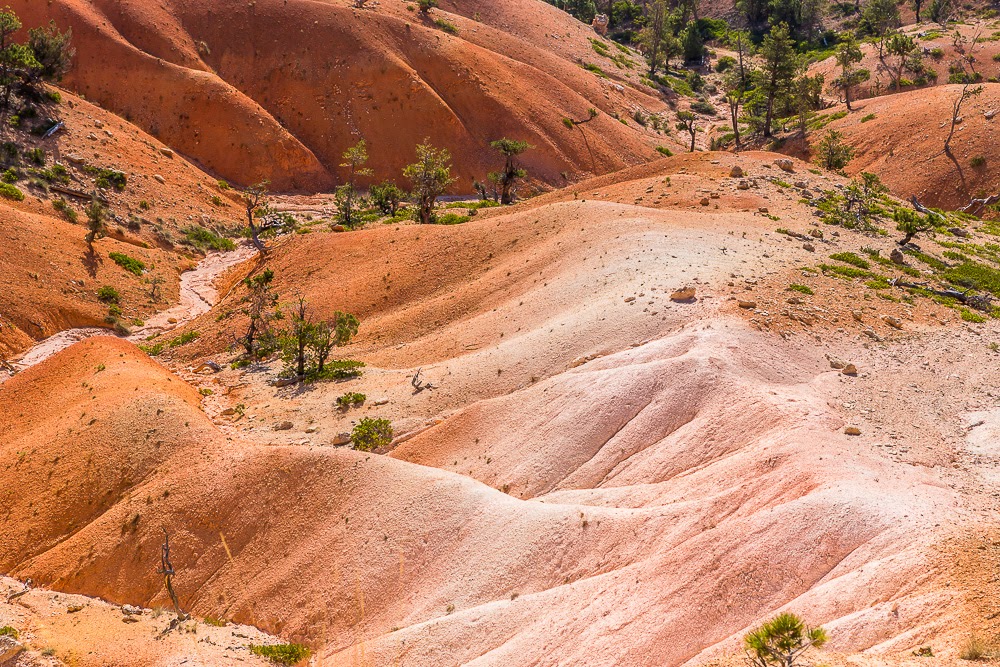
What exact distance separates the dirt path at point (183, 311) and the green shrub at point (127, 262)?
2.55 meters

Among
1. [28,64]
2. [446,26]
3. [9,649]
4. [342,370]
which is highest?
[446,26]

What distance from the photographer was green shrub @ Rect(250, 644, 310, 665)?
18.3 m

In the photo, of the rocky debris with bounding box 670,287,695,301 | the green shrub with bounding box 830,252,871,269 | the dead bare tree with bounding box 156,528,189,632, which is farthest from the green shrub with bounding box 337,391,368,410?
the green shrub with bounding box 830,252,871,269

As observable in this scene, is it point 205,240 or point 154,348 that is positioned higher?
point 205,240

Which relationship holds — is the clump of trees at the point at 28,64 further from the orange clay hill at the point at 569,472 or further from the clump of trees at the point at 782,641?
the clump of trees at the point at 782,641

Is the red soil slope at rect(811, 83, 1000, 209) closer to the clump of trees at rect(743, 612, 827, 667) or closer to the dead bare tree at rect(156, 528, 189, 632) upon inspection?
the clump of trees at rect(743, 612, 827, 667)

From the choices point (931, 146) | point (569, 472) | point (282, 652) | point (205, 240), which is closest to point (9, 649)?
point (282, 652)

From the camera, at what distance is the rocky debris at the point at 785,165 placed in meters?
42.1

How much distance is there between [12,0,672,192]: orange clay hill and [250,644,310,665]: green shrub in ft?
160

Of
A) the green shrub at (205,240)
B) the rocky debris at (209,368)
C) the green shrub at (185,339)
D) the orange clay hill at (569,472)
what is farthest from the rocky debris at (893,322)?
the green shrub at (205,240)

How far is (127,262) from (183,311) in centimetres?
485

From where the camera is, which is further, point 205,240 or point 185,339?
point 205,240

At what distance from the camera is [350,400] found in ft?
92.2

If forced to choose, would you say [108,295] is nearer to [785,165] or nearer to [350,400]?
[350,400]
